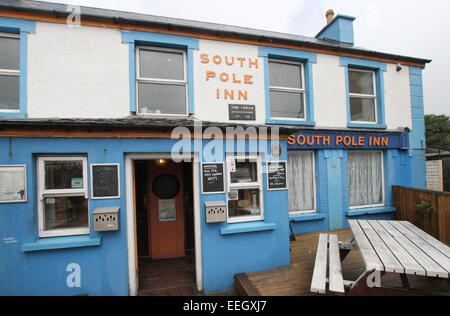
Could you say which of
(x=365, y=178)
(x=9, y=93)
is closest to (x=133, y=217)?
(x=9, y=93)

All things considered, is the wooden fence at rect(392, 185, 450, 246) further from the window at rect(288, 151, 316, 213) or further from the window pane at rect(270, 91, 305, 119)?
the window pane at rect(270, 91, 305, 119)

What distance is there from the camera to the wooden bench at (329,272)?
234 centimetres

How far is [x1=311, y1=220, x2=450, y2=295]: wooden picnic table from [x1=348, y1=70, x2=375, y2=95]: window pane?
4.56 metres

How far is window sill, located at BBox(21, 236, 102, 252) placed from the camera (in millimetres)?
3070

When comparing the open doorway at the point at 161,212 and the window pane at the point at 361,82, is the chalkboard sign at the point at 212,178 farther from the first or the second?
the window pane at the point at 361,82

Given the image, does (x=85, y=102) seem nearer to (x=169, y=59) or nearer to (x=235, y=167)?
(x=169, y=59)

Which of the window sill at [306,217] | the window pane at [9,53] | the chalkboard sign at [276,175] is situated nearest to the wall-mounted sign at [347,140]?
the chalkboard sign at [276,175]

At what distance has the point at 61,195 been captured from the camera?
11.1ft

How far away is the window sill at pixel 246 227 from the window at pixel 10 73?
4630 millimetres

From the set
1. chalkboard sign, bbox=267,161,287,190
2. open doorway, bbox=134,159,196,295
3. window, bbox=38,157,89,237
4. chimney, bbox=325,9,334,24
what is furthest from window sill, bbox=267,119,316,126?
chimney, bbox=325,9,334,24

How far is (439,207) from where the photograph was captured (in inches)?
189

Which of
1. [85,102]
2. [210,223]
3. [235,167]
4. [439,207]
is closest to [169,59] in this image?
[85,102]

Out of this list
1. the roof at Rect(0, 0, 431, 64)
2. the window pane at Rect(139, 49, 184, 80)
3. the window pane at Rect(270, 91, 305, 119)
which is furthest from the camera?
the window pane at Rect(270, 91, 305, 119)
